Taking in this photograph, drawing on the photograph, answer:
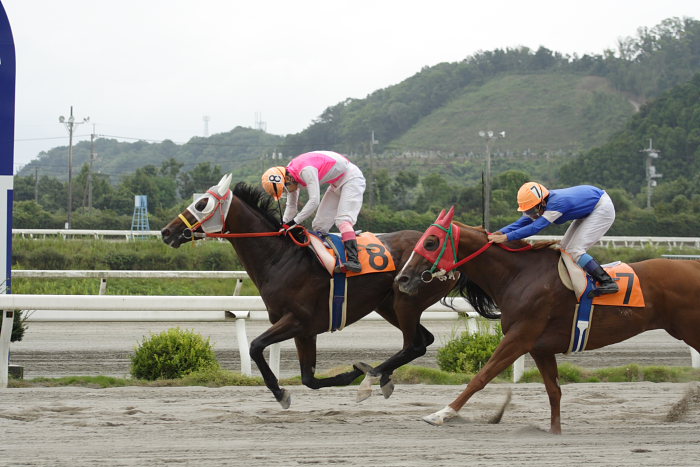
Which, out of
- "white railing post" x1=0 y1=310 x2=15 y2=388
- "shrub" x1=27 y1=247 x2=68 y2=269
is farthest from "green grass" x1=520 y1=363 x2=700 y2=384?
"shrub" x1=27 y1=247 x2=68 y2=269

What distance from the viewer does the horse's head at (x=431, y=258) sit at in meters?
5.70

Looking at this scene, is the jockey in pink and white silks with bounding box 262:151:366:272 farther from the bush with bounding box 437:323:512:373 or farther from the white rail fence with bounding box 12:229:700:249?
the white rail fence with bounding box 12:229:700:249

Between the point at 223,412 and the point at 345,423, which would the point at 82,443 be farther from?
the point at 345,423

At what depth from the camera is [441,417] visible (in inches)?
216

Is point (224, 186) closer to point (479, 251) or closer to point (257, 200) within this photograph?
point (257, 200)

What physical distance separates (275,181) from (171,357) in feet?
7.82

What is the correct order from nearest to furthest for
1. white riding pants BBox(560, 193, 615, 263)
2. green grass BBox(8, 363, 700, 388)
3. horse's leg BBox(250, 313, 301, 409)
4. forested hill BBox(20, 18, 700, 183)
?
white riding pants BBox(560, 193, 615, 263) → horse's leg BBox(250, 313, 301, 409) → green grass BBox(8, 363, 700, 388) → forested hill BBox(20, 18, 700, 183)

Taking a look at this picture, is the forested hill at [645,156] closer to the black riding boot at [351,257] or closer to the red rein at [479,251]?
the black riding boot at [351,257]

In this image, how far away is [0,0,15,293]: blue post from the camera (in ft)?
27.0

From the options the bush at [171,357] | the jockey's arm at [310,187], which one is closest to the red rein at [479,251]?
the jockey's arm at [310,187]

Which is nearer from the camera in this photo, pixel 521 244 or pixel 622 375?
pixel 521 244

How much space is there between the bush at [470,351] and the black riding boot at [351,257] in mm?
2287

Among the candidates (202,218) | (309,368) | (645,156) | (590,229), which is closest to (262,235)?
(202,218)

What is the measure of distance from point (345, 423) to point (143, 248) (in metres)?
14.0
